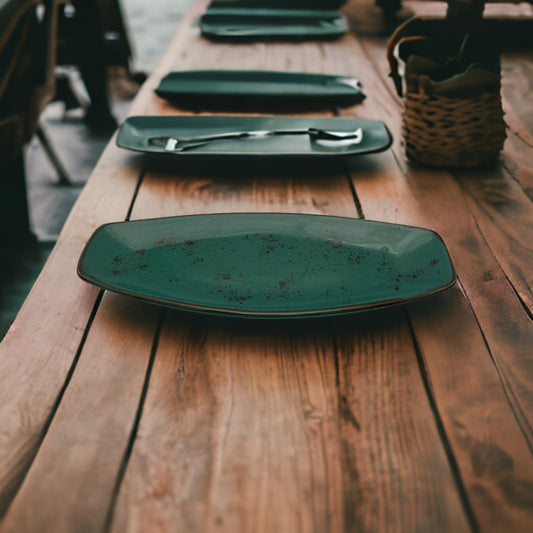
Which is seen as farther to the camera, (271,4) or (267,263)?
(271,4)

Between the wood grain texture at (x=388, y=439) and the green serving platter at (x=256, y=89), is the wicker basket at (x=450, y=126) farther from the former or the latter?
the wood grain texture at (x=388, y=439)

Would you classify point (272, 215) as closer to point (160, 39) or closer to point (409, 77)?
point (409, 77)

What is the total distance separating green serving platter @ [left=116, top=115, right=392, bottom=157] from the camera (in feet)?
2.60

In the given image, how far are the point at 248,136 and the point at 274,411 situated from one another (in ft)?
1.65

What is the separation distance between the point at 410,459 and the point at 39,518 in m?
0.26

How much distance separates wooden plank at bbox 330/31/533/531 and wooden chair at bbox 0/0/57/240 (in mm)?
1054

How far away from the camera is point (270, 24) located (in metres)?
1.38

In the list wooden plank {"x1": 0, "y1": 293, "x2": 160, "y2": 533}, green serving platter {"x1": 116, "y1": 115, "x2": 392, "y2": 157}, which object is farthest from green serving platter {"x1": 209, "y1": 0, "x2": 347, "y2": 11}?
wooden plank {"x1": 0, "y1": 293, "x2": 160, "y2": 533}

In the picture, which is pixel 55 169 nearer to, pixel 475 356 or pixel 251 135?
pixel 251 135


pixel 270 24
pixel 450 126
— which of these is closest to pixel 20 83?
pixel 270 24

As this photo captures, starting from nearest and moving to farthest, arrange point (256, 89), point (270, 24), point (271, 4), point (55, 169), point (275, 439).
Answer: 1. point (275, 439)
2. point (256, 89)
3. point (270, 24)
4. point (271, 4)
5. point (55, 169)

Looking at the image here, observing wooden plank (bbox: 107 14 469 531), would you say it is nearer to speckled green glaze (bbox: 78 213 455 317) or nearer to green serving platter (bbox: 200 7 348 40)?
speckled green glaze (bbox: 78 213 455 317)

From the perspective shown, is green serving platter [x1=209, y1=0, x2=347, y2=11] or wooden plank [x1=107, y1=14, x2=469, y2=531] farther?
green serving platter [x1=209, y1=0, x2=347, y2=11]

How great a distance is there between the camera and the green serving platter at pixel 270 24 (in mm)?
1320
